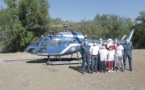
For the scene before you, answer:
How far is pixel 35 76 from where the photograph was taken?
14664 millimetres

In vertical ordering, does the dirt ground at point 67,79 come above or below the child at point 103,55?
below

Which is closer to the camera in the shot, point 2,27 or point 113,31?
point 2,27

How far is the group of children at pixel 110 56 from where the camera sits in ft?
50.1

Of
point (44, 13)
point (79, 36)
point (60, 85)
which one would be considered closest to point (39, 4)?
point (44, 13)

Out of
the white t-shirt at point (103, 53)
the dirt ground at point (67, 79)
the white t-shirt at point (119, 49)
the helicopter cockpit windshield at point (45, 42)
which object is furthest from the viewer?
the helicopter cockpit windshield at point (45, 42)

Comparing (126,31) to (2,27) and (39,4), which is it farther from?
(2,27)

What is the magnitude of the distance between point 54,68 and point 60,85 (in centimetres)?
513

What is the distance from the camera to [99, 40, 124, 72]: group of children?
15.3 meters

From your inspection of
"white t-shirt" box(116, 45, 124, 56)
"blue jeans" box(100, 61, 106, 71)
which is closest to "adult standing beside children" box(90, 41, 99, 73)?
"blue jeans" box(100, 61, 106, 71)

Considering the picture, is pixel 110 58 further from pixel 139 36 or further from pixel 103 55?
pixel 139 36

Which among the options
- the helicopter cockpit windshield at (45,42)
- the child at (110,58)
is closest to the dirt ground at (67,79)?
the child at (110,58)

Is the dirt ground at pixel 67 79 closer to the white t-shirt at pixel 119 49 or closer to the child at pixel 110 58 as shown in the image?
the child at pixel 110 58

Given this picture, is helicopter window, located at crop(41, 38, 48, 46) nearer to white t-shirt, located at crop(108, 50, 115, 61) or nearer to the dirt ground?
the dirt ground

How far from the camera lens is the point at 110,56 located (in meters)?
15.3
